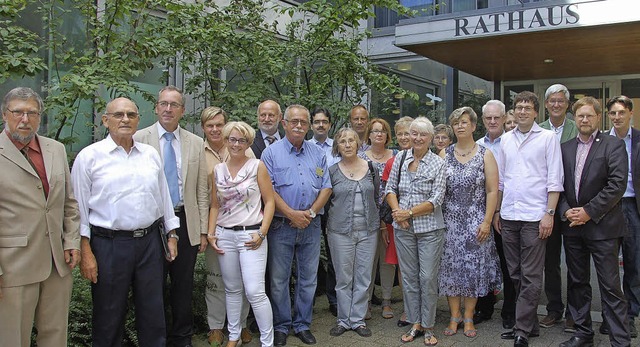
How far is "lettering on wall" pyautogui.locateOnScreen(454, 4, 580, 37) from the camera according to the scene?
6859 mm

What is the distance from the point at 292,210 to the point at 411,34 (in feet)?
13.9

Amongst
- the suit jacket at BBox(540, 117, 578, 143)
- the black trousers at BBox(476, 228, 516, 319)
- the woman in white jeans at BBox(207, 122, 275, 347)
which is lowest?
the black trousers at BBox(476, 228, 516, 319)

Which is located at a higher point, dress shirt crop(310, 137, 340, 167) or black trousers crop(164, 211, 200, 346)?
dress shirt crop(310, 137, 340, 167)

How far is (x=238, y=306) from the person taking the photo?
471 cm

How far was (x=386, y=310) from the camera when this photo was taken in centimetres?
580

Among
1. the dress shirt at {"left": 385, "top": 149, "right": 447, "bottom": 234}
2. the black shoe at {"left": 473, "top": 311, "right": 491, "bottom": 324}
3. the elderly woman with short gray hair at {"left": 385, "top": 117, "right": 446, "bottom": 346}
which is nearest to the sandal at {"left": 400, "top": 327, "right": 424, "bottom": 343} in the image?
the elderly woman with short gray hair at {"left": 385, "top": 117, "right": 446, "bottom": 346}

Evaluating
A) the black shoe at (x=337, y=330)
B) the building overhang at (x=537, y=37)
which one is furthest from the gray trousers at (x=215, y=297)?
the building overhang at (x=537, y=37)

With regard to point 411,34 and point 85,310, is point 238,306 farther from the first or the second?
point 411,34

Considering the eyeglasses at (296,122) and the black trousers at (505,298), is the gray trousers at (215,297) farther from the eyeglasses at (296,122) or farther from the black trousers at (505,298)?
the black trousers at (505,298)

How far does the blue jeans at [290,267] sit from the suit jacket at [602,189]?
7.22 ft

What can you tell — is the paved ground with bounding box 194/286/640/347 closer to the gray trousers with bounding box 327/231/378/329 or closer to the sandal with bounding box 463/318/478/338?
the sandal with bounding box 463/318/478/338

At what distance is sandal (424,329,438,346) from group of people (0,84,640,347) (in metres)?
0.02

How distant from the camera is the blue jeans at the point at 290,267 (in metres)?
4.98

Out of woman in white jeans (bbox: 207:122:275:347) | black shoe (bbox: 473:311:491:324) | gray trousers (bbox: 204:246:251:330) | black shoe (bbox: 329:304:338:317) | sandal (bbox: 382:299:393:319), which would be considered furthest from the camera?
black shoe (bbox: 329:304:338:317)
